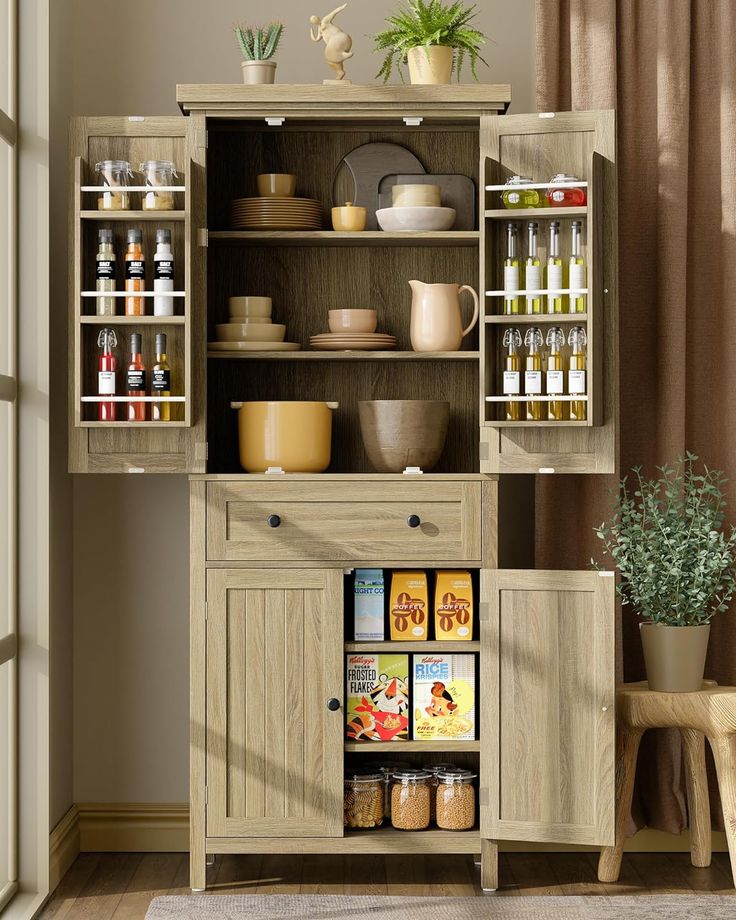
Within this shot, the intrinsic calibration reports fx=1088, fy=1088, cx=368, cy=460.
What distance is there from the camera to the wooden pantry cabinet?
113 inches

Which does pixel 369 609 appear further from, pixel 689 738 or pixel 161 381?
pixel 689 738

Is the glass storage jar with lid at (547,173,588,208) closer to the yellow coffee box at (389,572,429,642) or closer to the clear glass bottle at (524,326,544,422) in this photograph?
the clear glass bottle at (524,326,544,422)

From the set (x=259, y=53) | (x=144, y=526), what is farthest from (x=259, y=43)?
(x=144, y=526)

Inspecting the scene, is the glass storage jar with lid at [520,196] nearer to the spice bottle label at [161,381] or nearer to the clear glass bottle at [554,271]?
the clear glass bottle at [554,271]

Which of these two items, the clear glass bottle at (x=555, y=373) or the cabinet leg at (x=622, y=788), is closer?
the clear glass bottle at (x=555, y=373)

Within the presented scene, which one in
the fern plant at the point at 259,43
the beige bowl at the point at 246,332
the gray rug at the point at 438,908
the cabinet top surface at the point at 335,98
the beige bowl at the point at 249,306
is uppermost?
the fern plant at the point at 259,43

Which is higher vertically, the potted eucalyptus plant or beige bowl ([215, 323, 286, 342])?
beige bowl ([215, 323, 286, 342])

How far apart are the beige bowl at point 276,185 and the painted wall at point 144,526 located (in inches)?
17.2

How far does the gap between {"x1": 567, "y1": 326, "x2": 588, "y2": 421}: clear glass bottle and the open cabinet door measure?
438 millimetres

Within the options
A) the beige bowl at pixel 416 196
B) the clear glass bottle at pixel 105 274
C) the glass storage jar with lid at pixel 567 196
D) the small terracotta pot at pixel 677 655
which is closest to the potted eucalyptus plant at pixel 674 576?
the small terracotta pot at pixel 677 655

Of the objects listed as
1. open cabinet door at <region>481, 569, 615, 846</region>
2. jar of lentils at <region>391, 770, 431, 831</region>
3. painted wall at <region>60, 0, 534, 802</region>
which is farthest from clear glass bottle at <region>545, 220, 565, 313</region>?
jar of lentils at <region>391, 770, 431, 831</region>

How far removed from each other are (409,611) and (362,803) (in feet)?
1.79

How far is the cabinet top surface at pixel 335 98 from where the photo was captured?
9.63 feet

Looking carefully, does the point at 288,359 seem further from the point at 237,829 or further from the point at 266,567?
the point at 237,829
